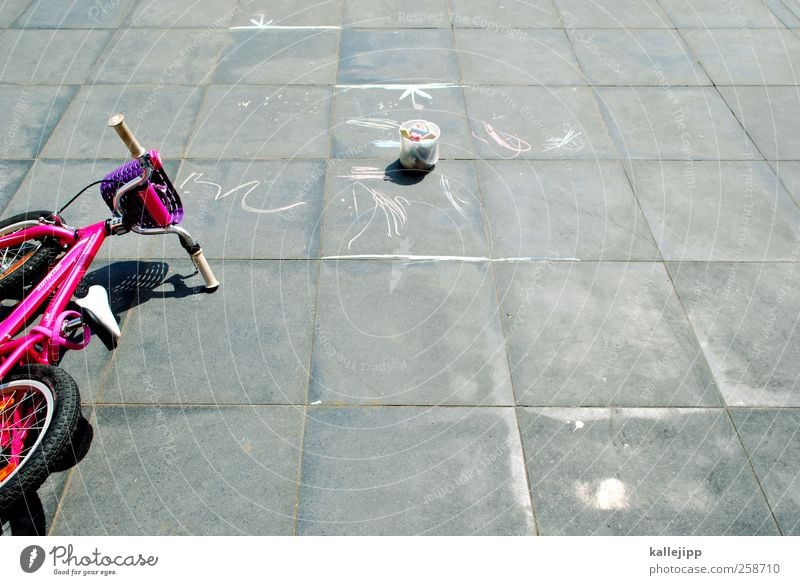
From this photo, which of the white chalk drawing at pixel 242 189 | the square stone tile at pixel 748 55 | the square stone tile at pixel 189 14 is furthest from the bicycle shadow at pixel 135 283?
the square stone tile at pixel 748 55

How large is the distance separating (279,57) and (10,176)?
3829mm

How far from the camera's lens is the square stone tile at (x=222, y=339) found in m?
5.04

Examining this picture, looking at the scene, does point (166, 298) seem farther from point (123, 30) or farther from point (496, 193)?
point (123, 30)

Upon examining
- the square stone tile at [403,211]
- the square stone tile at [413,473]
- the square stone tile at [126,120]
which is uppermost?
the square stone tile at [126,120]

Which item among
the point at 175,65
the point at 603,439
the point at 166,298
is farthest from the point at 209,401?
the point at 175,65

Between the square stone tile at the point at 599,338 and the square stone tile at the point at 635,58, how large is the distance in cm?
374

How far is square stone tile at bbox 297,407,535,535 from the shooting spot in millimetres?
4324

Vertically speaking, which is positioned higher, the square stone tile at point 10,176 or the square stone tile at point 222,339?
the square stone tile at point 10,176

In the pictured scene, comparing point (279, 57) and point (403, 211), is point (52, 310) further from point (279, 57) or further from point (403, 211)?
point (279, 57)

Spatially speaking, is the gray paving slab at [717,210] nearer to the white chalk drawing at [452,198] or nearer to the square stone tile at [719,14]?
the white chalk drawing at [452,198]

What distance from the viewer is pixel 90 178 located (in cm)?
693

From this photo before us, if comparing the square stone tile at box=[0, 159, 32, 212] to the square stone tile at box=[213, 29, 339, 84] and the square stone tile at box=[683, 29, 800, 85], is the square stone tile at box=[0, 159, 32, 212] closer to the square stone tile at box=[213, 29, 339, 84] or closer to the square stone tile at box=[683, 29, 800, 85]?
the square stone tile at box=[213, 29, 339, 84]

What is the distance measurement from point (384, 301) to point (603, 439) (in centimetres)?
221

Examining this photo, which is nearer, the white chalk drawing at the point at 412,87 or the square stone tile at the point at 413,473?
the square stone tile at the point at 413,473
